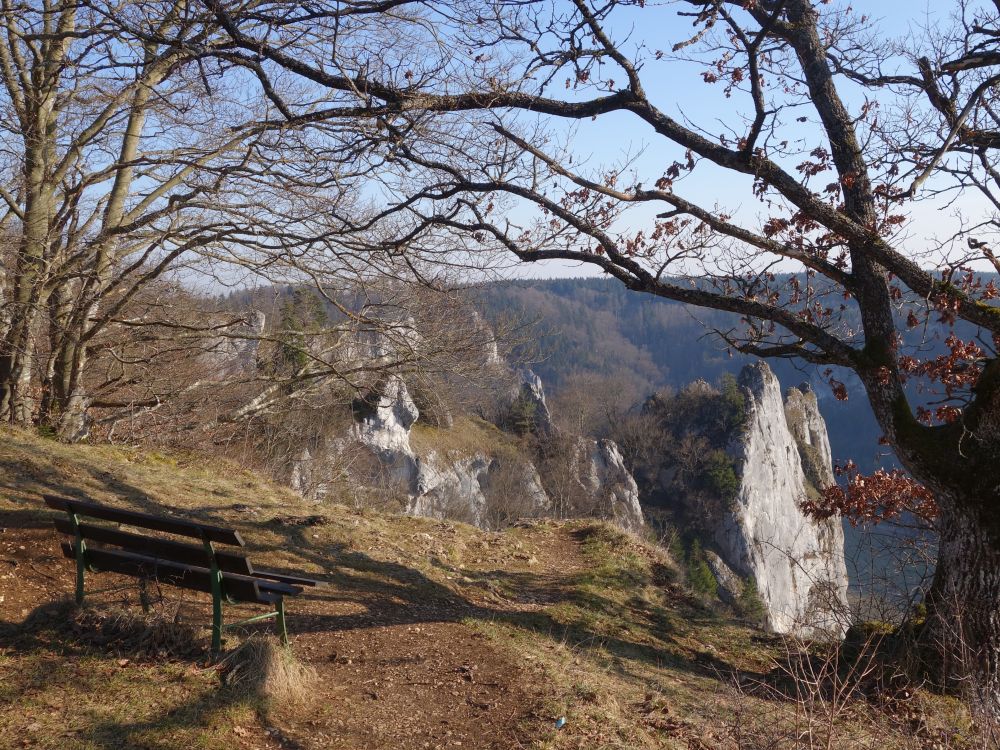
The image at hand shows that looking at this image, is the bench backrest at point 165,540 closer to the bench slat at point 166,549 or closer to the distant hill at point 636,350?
the bench slat at point 166,549

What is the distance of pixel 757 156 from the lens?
5648 mm

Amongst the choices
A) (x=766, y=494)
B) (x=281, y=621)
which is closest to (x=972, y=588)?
(x=281, y=621)

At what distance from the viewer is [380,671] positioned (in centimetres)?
465

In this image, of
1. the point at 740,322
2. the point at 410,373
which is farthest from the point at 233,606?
the point at 410,373

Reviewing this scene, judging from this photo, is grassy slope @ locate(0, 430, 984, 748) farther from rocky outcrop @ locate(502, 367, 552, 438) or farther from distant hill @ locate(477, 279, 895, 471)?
distant hill @ locate(477, 279, 895, 471)

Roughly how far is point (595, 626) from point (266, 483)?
570 cm

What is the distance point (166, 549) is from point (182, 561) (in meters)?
0.12

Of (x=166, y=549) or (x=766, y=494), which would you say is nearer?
(x=166, y=549)

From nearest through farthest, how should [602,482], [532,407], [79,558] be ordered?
[79,558], [602,482], [532,407]

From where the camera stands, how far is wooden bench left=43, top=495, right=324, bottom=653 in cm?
402

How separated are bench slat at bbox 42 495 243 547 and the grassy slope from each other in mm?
644

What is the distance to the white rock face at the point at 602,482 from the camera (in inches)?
1567

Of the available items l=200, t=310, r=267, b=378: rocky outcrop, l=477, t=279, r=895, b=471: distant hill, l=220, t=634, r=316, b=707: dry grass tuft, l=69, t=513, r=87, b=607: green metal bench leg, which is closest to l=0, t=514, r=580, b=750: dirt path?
l=220, t=634, r=316, b=707: dry grass tuft

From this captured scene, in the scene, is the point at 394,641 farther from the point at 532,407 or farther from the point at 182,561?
the point at 532,407
